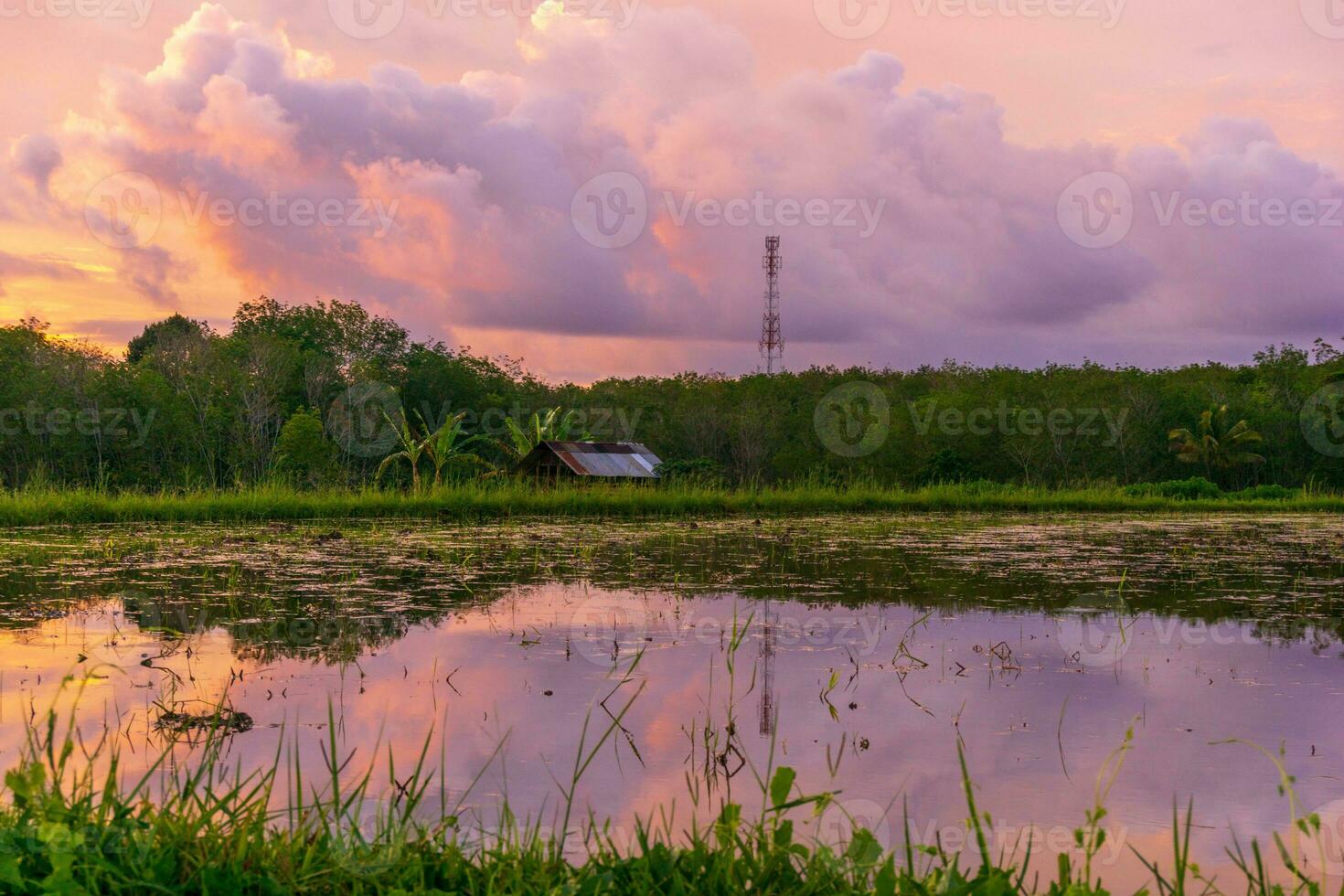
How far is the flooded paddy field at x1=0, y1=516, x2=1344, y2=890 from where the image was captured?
3137mm

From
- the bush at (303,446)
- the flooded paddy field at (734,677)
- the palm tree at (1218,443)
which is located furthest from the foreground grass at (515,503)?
the palm tree at (1218,443)

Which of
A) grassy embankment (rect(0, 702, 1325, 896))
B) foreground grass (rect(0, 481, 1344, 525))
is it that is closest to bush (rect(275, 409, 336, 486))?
foreground grass (rect(0, 481, 1344, 525))

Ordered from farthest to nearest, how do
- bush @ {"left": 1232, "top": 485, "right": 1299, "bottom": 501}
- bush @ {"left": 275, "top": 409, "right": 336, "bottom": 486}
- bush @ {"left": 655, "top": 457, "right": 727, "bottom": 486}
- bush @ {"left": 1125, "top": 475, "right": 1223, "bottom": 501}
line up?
1. bush @ {"left": 275, "top": 409, "right": 336, "bottom": 486}
2. bush @ {"left": 1232, "top": 485, "right": 1299, "bottom": 501}
3. bush @ {"left": 655, "top": 457, "right": 727, "bottom": 486}
4. bush @ {"left": 1125, "top": 475, "right": 1223, "bottom": 501}

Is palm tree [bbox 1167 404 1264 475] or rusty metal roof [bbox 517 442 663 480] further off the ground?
palm tree [bbox 1167 404 1264 475]

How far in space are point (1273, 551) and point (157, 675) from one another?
10.9m

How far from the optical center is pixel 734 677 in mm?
4918

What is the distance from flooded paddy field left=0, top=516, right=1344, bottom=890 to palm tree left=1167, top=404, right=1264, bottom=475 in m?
26.5

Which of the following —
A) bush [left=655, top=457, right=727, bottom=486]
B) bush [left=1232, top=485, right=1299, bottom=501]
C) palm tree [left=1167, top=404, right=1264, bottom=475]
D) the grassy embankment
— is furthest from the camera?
palm tree [left=1167, top=404, right=1264, bottom=475]

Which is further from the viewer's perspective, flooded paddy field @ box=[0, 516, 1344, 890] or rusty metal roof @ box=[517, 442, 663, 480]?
rusty metal roof @ box=[517, 442, 663, 480]

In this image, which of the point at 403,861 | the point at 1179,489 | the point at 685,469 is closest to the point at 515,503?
the point at 685,469

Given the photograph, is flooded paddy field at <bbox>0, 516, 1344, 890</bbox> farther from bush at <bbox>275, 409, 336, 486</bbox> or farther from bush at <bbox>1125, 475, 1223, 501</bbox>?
bush at <bbox>275, 409, 336, 486</bbox>

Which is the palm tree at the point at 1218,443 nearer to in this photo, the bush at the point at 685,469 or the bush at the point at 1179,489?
the bush at the point at 1179,489

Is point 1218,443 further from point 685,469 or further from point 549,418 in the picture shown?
point 549,418

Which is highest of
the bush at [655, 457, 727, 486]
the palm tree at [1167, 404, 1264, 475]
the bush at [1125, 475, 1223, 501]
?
the palm tree at [1167, 404, 1264, 475]
